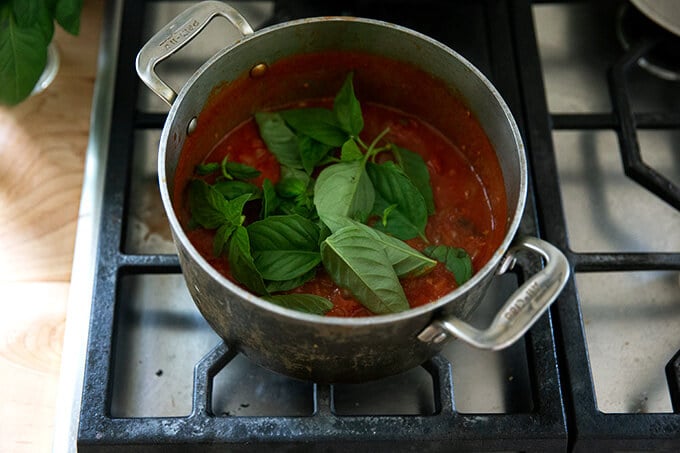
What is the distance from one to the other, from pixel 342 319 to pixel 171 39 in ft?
0.86

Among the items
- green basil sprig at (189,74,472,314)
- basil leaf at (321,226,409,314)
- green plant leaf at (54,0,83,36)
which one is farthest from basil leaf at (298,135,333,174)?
green plant leaf at (54,0,83,36)

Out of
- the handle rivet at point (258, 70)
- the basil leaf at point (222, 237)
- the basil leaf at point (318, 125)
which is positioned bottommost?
the basil leaf at point (222, 237)

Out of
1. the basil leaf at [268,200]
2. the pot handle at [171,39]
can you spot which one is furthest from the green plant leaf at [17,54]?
the basil leaf at [268,200]

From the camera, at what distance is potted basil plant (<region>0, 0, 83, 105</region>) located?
0.68 m

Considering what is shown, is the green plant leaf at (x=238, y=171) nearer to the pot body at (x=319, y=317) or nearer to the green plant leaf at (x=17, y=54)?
the pot body at (x=319, y=317)

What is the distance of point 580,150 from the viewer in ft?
2.61

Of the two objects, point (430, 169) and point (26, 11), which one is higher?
point (26, 11)

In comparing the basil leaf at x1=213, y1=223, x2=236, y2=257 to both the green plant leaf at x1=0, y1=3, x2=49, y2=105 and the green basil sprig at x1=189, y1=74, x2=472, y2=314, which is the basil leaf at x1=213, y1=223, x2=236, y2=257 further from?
the green plant leaf at x1=0, y1=3, x2=49, y2=105

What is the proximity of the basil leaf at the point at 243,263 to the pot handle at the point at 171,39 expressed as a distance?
12 cm

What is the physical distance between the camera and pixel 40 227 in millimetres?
734

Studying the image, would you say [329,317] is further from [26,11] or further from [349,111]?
[26,11]

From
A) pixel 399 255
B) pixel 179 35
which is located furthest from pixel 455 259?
pixel 179 35

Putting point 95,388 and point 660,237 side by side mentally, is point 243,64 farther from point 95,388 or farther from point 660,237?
point 660,237

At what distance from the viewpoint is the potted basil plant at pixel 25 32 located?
683mm
